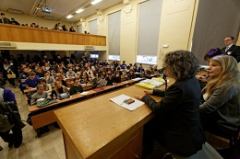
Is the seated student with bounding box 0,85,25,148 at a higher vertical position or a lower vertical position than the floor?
higher

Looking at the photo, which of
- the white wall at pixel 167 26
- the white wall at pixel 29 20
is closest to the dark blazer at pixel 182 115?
the white wall at pixel 167 26

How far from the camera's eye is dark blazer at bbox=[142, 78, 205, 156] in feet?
3.01

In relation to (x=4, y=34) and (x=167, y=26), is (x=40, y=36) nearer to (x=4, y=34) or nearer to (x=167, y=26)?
(x=4, y=34)

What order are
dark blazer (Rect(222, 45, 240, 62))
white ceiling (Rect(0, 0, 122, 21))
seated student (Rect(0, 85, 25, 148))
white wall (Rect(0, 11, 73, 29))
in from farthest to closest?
white wall (Rect(0, 11, 73, 29)), white ceiling (Rect(0, 0, 122, 21)), dark blazer (Rect(222, 45, 240, 62)), seated student (Rect(0, 85, 25, 148))

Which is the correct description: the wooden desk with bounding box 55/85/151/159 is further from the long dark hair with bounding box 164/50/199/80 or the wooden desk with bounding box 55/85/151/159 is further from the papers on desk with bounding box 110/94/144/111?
the long dark hair with bounding box 164/50/199/80

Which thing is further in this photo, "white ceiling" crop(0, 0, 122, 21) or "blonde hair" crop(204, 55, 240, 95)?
"white ceiling" crop(0, 0, 122, 21)

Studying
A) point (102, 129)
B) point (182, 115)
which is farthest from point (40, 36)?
point (182, 115)

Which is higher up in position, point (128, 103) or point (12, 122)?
point (128, 103)

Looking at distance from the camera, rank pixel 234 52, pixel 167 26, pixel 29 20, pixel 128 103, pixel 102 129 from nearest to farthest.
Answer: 1. pixel 102 129
2. pixel 128 103
3. pixel 234 52
4. pixel 167 26
5. pixel 29 20

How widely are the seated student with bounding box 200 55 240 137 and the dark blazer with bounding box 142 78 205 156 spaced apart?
523 millimetres

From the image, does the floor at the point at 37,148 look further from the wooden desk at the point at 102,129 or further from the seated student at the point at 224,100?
the seated student at the point at 224,100

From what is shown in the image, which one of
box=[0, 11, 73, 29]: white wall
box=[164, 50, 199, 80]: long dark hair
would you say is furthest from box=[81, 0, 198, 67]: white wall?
box=[0, 11, 73, 29]: white wall

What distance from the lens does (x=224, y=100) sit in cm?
133

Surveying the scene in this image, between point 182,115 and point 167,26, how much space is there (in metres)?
5.50
